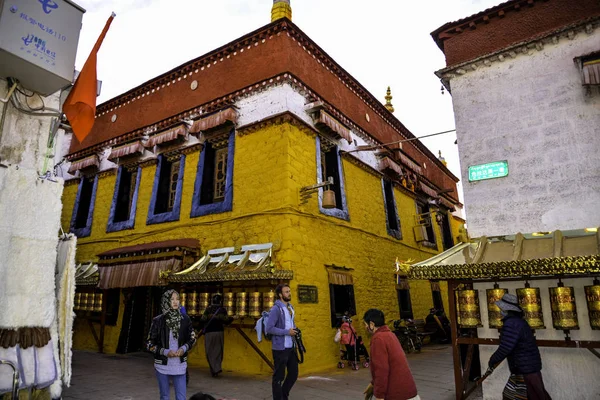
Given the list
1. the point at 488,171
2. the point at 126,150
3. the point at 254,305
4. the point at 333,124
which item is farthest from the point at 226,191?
the point at 488,171

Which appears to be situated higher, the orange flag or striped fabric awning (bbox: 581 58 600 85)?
striped fabric awning (bbox: 581 58 600 85)

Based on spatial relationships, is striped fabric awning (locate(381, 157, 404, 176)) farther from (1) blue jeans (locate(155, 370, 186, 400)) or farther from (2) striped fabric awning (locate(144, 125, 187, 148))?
(1) blue jeans (locate(155, 370, 186, 400))

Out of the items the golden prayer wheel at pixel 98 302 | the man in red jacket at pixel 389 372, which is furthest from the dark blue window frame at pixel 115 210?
the man in red jacket at pixel 389 372

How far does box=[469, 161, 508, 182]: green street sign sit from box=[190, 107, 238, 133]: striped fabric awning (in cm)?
654

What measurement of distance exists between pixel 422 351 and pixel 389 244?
374 centimetres

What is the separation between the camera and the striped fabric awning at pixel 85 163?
47.4 ft

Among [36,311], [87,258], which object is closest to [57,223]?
[36,311]

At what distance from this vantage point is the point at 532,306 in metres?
5.78

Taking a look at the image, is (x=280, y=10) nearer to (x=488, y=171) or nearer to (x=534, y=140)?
(x=488, y=171)

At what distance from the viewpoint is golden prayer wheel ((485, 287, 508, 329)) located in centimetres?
600

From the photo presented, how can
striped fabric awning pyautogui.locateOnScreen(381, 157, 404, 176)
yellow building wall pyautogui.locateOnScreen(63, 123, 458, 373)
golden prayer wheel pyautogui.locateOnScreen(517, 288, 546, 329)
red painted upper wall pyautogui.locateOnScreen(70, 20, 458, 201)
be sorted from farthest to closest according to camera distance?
striped fabric awning pyautogui.locateOnScreen(381, 157, 404, 176) → red painted upper wall pyautogui.locateOnScreen(70, 20, 458, 201) → yellow building wall pyautogui.locateOnScreen(63, 123, 458, 373) → golden prayer wheel pyautogui.locateOnScreen(517, 288, 546, 329)

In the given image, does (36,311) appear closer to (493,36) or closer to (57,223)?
(57,223)

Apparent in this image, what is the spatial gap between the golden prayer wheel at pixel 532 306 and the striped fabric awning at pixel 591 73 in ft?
11.5

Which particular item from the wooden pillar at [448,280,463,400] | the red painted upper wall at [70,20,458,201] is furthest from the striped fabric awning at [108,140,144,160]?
the wooden pillar at [448,280,463,400]
